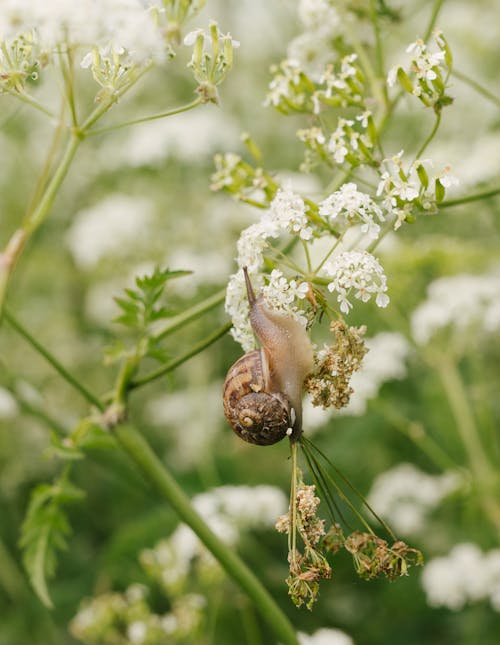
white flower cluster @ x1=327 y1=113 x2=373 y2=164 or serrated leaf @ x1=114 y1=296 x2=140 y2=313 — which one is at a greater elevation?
serrated leaf @ x1=114 y1=296 x2=140 y2=313

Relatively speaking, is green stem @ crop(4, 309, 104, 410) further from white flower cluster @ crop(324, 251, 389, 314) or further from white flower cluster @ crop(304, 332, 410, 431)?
white flower cluster @ crop(304, 332, 410, 431)

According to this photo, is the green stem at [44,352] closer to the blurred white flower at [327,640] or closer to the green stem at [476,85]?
the blurred white flower at [327,640]

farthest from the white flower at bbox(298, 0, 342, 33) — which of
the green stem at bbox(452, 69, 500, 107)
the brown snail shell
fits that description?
the brown snail shell

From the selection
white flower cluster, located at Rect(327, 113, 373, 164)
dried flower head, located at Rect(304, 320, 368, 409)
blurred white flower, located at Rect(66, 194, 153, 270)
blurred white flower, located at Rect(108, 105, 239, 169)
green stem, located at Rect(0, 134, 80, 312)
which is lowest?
dried flower head, located at Rect(304, 320, 368, 409)

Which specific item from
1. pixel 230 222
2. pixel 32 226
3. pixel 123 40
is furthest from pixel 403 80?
pixel 230 222

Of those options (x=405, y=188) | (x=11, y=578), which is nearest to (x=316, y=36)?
(x=405, y=188)

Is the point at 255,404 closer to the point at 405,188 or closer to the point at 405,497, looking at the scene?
the point at 405,188
